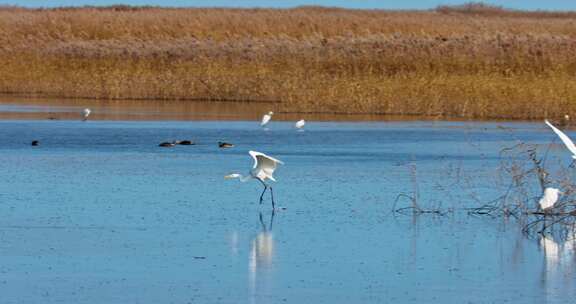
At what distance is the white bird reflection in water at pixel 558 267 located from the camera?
283 inches

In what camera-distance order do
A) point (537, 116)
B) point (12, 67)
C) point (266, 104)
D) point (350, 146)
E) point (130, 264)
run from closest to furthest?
point (130, 264)
point (350, 146)
point (537, 116)
point (266, 104)
point (12, 67)

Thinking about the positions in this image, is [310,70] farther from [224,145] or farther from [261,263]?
[261,263]

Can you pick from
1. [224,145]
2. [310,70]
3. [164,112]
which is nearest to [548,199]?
[224,145]

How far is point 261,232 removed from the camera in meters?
9.16


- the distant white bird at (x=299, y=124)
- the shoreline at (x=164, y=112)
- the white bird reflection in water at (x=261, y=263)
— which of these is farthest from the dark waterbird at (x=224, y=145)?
the white bird reflection in water at (x=261, y=263)

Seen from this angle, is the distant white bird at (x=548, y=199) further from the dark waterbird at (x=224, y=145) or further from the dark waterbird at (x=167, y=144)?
the dark waterbird at (x=167, y=144)

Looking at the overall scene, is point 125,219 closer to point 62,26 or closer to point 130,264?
point 130,264

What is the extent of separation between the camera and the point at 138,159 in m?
14.1

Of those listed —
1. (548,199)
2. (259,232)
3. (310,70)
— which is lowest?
(259,232)

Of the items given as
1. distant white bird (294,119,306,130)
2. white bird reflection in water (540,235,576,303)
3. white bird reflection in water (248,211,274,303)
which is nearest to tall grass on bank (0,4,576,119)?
distant white bird (294,119,306,130)

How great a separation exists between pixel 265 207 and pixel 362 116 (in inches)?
432

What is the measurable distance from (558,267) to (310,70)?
1953cm

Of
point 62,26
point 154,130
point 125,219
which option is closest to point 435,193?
point 125,219

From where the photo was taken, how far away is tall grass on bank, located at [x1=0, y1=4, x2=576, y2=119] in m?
22.2
